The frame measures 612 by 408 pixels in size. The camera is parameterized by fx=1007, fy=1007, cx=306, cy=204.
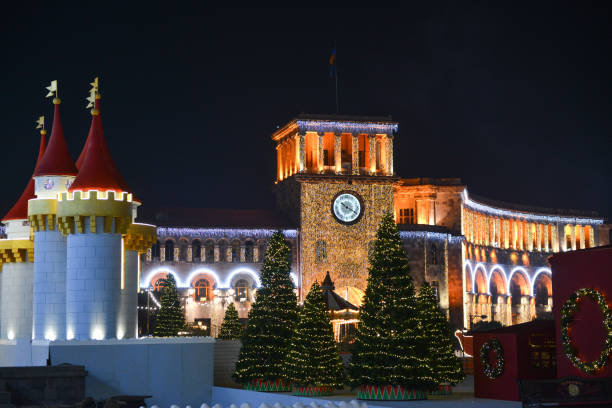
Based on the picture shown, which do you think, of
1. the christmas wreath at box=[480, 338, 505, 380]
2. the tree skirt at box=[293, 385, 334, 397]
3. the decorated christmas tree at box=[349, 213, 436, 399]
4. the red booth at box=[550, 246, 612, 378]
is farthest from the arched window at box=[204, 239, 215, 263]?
the red booth at box=[550, 246, 612, 378]

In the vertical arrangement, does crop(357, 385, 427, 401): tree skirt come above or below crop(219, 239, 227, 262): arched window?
below

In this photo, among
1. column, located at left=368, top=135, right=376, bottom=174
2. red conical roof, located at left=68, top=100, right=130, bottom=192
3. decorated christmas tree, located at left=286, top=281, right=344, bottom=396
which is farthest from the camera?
column, located at left=368, top=135, right=376, bottom=174

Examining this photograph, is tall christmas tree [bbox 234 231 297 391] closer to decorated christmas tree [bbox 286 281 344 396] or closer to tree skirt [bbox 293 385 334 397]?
decorated christmas tree [bbox 286 281 344 396]

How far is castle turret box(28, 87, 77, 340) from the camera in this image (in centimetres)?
3903

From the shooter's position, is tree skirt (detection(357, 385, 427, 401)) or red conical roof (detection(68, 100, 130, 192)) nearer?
tree skirt (detection(357, 385, 427, 401))

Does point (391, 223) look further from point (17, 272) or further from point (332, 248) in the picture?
point (332, 248)

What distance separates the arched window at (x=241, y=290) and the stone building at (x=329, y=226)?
0.49ft

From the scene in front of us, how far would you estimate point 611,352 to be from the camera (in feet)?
88.9

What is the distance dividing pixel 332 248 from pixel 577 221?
34.6 meters

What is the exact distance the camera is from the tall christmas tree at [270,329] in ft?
136

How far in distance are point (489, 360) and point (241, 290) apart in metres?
37.9

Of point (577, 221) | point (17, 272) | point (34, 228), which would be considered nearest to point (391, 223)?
point (34, 228)

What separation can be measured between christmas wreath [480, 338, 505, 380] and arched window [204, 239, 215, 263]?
38.0m

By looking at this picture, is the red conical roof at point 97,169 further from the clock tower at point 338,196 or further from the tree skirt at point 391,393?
A: the clock tower at point 338,196
